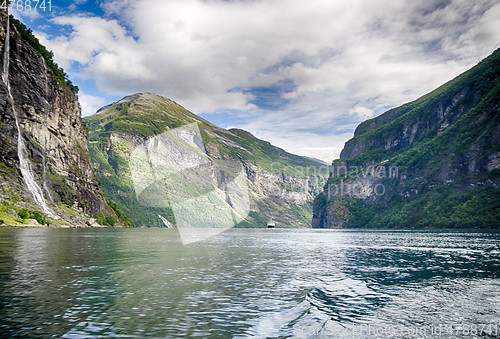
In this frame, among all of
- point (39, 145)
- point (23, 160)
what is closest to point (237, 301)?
point (23, 160)

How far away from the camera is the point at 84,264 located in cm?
3328

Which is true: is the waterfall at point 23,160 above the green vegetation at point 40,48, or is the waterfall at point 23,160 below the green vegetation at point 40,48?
below

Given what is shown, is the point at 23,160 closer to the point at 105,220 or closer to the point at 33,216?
the point at 33,216

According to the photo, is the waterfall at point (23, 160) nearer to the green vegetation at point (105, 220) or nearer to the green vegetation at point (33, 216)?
the green vegetation at point (33, 216)

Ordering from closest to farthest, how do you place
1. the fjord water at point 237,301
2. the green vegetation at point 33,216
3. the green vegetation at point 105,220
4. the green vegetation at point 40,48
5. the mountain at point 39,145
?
the fjord water at point 237,301, the green vegetation at point 33,216, the mountain at point 39,145, the green vegetation at point 40,48, the green vegetation at point 105,220

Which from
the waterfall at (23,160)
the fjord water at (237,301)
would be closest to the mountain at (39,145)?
the waterfall at (23,160)

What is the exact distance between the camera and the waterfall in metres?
132

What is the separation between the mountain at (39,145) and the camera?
12386 cm

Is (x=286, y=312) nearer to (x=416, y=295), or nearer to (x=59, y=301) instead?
(x=416, y=295)

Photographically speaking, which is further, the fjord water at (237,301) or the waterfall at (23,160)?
the waterfall at (23,160)

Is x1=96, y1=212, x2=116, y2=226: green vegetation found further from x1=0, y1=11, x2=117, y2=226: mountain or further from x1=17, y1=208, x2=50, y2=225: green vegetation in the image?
x1=17, y1=208, x2=50, y2=225: green vegetation

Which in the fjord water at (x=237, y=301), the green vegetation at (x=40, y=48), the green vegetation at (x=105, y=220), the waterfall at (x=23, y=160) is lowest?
the green vegetation at (x=105, y=220)

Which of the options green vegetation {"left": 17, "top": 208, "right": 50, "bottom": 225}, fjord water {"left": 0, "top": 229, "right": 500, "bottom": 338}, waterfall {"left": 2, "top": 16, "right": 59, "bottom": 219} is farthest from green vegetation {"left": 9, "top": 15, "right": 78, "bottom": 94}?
fjord water {"left": 0, "top": 229, "right": 500, "bottom": 338}

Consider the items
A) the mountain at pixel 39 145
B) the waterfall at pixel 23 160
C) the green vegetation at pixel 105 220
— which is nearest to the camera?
the mountain at pixel 39 145
